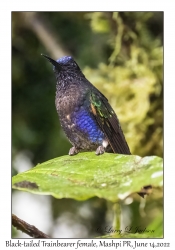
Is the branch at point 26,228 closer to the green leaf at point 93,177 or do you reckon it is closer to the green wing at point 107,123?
the green leaf at point 93,177

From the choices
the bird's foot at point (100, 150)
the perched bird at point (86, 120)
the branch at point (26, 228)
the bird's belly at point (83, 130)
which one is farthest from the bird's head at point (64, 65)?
the branch at point (26, 228)

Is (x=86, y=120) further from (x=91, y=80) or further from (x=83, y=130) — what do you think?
(x=91, y=80)

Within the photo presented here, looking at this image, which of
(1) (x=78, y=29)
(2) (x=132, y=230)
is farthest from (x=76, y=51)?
(2) (x=132, y=230)

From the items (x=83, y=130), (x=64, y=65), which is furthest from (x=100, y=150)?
(x=64, y=65)

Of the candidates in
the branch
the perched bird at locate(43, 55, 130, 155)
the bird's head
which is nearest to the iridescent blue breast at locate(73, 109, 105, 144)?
the perched bird at locate(43, 55, 130, 155)

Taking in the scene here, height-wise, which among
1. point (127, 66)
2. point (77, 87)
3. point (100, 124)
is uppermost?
point (127, 66)
